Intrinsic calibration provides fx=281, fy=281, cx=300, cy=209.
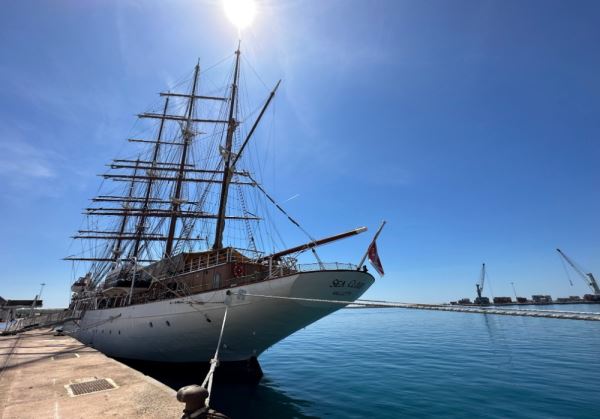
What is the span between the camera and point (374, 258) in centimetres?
1230

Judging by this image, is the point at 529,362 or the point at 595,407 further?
the point at 529,362

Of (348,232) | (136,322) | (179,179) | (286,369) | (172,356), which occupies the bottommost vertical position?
(286,369)

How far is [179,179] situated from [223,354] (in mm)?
22227

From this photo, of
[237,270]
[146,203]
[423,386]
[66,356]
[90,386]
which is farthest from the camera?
[146,203]

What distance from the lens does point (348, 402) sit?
11047 mm

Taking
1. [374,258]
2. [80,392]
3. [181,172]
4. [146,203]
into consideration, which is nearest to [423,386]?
[374,258]

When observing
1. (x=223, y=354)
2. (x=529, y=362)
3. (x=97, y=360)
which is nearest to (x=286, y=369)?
(x=223, y=354)

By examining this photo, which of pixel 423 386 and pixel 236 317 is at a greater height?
pixel 236 317

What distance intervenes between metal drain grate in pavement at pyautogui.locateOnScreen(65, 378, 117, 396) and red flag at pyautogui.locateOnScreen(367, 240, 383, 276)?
379 inches

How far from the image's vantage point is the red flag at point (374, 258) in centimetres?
1216

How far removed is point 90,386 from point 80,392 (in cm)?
49

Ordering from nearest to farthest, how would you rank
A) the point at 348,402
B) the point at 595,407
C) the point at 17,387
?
the point at 17,387
the point at 595,407
the point at 348,402

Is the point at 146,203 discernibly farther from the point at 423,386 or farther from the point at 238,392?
the point at 423,386

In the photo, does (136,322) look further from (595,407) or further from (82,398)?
(595,407)
